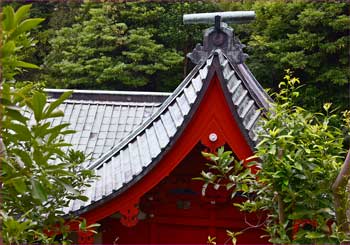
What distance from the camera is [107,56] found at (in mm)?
10969

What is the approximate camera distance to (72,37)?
444 inches

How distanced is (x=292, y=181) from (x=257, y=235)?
115 centimetres

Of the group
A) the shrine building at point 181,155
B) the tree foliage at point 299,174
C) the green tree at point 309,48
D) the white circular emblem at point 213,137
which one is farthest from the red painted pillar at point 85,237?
the green tree at point 309,48

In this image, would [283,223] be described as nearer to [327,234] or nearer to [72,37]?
[327,234]

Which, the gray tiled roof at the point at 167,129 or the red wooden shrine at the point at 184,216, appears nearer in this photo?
the gray tiled roof at the point at 167,129

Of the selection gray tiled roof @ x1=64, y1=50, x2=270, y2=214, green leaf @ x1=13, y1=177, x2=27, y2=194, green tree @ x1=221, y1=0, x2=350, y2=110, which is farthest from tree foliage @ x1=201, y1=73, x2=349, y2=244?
green tree @ x1=221, y1=0, x2=350, y2=110

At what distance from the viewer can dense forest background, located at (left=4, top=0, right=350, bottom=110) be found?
946cm

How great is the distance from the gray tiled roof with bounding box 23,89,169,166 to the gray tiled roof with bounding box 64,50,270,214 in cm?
74

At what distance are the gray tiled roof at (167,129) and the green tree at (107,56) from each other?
26.9 feet

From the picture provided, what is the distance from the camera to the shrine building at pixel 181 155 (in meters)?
1.89

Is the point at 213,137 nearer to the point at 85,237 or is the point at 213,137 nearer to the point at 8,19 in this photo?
the point at 85,237

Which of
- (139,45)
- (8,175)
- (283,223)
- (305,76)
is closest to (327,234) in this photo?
(283,223)

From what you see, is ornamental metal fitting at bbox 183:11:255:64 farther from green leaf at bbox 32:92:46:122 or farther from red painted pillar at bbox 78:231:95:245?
green leaf at bbox 32:92:46:122

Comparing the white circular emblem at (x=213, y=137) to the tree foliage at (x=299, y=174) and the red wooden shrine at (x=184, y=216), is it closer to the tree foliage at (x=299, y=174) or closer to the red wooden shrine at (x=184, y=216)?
the red wooden shrine at (x=184, y=216)
